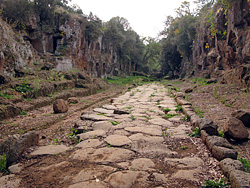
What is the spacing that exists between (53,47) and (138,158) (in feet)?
46.0

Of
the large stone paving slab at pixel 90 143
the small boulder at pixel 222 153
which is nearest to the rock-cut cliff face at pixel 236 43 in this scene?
the small boulder at pixel 222 153

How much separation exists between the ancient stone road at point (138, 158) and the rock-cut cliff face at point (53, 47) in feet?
18.0

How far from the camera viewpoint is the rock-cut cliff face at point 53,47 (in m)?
6.89

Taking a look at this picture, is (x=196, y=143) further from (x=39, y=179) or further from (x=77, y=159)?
(x=39, y=179)

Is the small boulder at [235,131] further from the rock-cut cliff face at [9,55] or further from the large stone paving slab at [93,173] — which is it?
the rock-cut cliff face at [9,55]

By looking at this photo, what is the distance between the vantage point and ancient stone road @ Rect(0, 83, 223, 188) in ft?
5.38

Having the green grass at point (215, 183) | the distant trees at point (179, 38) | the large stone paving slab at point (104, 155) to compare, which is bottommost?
the large stone paving slab at point (104, 155)

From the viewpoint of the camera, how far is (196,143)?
2.54 m

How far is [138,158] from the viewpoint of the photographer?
6.84 feet

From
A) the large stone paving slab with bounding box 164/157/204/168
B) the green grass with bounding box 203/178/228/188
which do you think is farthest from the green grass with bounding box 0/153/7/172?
the green grass with bounding box 203/178/228/188

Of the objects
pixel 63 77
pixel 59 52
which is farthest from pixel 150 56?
pixel 63 77

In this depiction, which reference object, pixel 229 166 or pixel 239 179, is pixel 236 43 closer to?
pixel 229 166

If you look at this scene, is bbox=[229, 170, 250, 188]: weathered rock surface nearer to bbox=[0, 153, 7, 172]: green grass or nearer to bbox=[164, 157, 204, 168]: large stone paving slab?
bbox=[164, 157, 204, 168]: large stone paving slab

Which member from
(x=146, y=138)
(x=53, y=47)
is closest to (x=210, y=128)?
(x=146, y=138)
